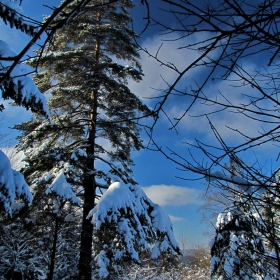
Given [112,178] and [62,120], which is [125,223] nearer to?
[112,178]

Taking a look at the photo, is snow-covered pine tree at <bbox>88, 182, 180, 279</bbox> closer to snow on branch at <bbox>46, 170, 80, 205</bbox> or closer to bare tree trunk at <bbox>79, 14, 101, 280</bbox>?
bare tree trunk at <bbox>79, 14, 101, 280</bbox>

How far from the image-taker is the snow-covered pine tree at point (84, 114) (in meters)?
7.80

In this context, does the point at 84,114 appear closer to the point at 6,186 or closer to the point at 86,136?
the point at 86,136

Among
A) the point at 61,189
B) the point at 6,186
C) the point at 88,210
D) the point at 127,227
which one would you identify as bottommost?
the point at 6,186

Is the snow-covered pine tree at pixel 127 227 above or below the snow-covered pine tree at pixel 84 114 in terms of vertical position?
below

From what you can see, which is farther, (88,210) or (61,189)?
(88,210)

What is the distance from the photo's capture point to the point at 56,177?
6.93 m

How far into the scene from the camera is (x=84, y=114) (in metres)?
9.81

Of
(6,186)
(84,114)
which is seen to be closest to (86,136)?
(84,114)

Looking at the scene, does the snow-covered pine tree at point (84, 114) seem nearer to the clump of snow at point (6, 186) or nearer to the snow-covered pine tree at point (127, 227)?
the snow-covered pine tree at point (127, 227)

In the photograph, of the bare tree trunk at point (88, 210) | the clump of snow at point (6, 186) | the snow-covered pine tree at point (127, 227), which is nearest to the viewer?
the clump of snow at point (6, 186)

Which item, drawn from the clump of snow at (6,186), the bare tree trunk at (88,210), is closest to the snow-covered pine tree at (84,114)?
the bare tree trunk at (88,210)

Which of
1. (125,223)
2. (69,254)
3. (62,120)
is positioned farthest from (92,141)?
(69,254)

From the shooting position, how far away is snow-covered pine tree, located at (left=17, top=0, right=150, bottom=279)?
780 cm
